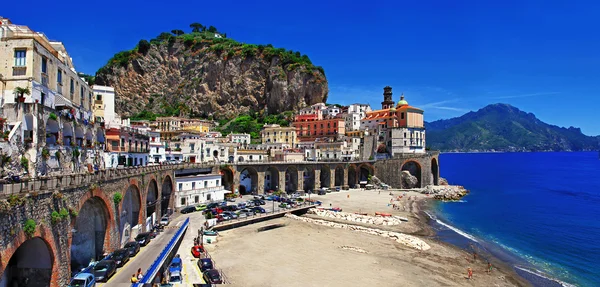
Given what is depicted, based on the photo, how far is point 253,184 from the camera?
69438 mm

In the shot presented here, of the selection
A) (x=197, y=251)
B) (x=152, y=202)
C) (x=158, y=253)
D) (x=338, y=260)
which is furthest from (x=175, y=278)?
(x=152, y=202)

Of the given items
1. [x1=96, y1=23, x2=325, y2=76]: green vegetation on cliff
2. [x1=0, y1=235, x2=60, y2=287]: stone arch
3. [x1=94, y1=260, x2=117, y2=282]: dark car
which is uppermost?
[x1=96, y1=23, x2=325, y2=76]: green vegetation on cliff

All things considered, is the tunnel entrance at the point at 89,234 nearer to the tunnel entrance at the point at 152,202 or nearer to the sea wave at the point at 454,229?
the tunnel entrance at the point at 152,202

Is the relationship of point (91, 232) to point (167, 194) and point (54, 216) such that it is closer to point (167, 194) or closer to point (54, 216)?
point (54, 216)

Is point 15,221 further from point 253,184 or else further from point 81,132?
point 253,184

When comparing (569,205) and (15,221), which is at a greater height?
(15,221)

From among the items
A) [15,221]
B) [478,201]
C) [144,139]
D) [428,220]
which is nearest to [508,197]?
[478,201]

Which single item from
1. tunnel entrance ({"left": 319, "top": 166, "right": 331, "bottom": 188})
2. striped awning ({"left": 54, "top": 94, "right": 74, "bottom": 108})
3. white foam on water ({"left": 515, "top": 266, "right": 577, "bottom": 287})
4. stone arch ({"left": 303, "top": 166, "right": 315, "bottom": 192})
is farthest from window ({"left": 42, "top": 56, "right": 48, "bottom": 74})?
tunnel entrance ({"left": 319, "top": 166, "right": 331, "bottom": 188})

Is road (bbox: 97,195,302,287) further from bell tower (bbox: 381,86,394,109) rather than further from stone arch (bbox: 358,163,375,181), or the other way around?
bell tower (bbox: 381,86,394,109)

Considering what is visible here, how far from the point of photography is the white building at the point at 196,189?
50.0 metres

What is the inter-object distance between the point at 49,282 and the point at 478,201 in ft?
237

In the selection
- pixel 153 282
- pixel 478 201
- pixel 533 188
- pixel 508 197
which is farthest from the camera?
pixel 533 188

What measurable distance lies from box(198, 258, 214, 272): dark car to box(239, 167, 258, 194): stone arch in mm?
40444

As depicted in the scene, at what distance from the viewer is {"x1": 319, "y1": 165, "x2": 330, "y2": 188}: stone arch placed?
8181 cm
